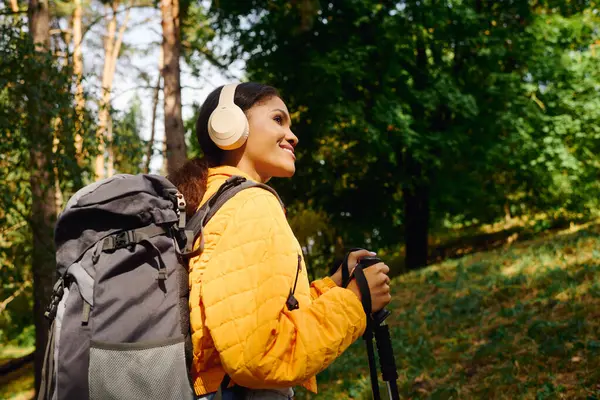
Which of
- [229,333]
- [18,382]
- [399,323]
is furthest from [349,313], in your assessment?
[18,382]

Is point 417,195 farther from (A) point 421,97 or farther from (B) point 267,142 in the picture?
(B) point 267,142

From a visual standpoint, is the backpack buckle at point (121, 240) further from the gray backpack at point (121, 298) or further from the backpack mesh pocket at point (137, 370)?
the backpack mesh pocket at point (137, 370)

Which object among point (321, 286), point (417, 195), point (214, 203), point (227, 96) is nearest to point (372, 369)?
point (321, 286)

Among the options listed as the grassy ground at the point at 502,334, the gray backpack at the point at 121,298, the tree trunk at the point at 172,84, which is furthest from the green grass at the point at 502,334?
the gray backpack at the point at 121,298

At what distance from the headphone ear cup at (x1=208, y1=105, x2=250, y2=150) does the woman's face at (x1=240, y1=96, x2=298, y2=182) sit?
62 mm

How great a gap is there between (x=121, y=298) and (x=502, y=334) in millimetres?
5096

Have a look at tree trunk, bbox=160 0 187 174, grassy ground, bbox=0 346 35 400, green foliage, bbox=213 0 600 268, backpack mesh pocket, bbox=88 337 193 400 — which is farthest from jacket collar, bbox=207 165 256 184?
grassy ground, bbox=0 346 35 400

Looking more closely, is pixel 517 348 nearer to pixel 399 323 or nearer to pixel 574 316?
pixel 574 316

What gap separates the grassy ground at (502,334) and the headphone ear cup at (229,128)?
3.61m

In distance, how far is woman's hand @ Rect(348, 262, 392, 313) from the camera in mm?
1769

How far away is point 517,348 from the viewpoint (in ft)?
17.3

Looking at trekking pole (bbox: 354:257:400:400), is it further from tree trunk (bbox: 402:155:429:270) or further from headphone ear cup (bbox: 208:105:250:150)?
tree trunk (bbox: 402:155:429:270)

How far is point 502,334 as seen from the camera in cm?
565

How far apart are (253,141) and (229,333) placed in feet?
2.62
